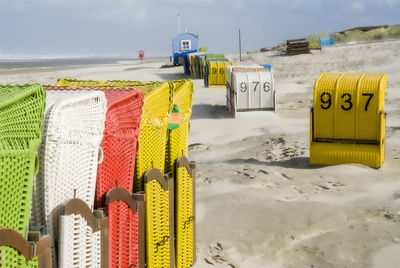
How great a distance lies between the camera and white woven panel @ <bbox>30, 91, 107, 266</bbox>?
325 cm

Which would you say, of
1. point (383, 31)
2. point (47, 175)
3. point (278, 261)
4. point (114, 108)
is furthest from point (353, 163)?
point (383, 31)

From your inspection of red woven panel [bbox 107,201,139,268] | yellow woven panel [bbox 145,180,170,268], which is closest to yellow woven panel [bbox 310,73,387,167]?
yellow woven panel [bbox 145,180,170,268]

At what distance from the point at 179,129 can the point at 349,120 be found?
554 cm

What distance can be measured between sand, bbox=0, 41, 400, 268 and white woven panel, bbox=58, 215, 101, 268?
2448mm

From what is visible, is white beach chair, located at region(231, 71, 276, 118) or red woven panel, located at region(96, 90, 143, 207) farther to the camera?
white beach chair, located at region(231, 71, 276, 118)

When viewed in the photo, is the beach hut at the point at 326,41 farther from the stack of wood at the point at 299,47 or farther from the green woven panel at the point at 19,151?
the green woven panel at the point at 19,151

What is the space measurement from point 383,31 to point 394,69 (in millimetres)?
37318

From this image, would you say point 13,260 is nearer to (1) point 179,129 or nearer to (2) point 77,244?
(2) point 77,244

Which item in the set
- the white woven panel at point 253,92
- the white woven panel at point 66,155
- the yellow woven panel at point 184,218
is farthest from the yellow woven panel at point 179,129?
the white woven panel at point 253,92

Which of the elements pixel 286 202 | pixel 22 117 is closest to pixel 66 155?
pixel 22 117

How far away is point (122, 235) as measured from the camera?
410 centimetres

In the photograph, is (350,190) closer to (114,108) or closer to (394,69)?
(114,108)

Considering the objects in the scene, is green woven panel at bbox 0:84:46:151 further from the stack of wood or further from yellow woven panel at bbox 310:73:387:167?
the stack of wood

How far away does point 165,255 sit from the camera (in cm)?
494
